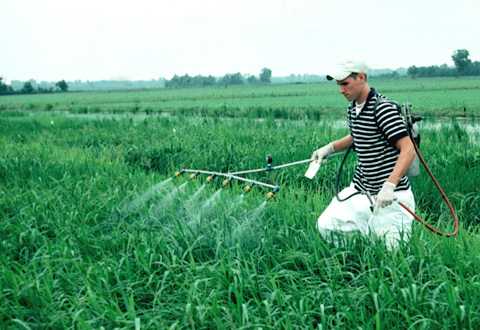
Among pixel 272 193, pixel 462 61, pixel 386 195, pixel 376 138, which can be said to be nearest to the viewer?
pixel 386 195

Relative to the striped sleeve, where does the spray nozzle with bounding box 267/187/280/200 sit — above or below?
below

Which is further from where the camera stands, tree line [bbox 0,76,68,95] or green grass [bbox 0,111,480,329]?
tree line [bbox 0,76,68,95]

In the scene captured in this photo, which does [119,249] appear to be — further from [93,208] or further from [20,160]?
[20,160]

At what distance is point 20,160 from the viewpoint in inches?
258

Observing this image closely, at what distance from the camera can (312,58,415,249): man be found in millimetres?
2863

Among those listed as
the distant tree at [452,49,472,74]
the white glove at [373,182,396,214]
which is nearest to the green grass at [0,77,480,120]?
the white glove at [373,182,396,214]

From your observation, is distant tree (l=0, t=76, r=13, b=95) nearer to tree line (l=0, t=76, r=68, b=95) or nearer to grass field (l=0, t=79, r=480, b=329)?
tree line (l=0, t=76, r=68, b=95)

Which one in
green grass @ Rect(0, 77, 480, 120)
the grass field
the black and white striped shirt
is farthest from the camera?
green grass @ Rect(0, 77, 480, 120)

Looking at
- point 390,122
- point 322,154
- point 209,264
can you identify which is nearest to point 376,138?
point 390,122

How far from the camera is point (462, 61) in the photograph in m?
58.1

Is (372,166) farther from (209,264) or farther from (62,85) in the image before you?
(62,85)

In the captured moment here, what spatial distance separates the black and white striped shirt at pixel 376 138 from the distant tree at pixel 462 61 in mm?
62690

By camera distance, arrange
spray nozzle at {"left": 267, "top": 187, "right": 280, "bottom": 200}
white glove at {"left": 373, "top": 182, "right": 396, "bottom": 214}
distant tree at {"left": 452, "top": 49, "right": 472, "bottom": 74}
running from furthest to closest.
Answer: distant tree at {"left": 452, "top": 49, "right": 472, "bottom": 74}, spray nozzle at {"left": 267, "top": 187, "right": 280, "bottom": 200}, white glove at {"left": 373, "top": 182, "right": 396, "bottom": 214}

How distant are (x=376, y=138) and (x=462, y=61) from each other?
63186 millimetres
